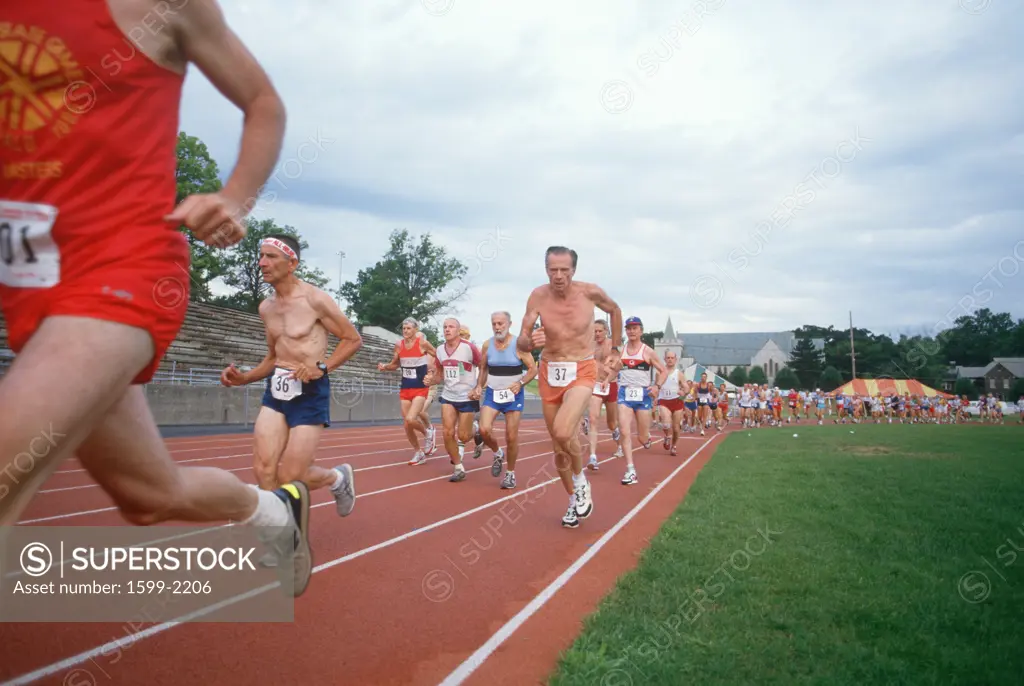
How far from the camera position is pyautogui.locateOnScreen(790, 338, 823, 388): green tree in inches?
3814

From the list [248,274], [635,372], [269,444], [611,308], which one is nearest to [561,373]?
[611,308]

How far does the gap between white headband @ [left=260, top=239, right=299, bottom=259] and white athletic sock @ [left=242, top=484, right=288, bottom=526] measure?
8.85 ft

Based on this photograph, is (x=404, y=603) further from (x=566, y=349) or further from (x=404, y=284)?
(x=404, y=284)

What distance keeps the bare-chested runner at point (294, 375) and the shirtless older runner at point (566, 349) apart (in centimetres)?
205

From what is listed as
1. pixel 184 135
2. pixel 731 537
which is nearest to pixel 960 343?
pixel 184 135

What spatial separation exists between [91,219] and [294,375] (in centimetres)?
333

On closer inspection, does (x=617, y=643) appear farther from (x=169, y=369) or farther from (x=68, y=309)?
(x=169, y=369)

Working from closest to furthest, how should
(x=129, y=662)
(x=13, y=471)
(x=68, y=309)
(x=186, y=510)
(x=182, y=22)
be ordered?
(x=13, y=471) → (x=68, y=309) → (x=182, y=22) → (x=186, y=510) → (x=129, y=662)

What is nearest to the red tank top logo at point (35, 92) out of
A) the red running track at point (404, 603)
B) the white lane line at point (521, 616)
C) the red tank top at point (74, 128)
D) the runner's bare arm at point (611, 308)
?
the red tank top at point (74, 128)

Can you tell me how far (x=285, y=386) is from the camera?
503 cm

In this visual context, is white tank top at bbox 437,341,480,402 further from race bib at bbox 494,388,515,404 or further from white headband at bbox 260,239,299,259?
white headband at bbox 260,239,299,259

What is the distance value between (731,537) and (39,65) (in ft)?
19.0

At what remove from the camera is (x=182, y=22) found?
1.85 meters

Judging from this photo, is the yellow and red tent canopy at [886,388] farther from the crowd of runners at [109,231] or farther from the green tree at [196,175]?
the crowd of runners at [109,231]
